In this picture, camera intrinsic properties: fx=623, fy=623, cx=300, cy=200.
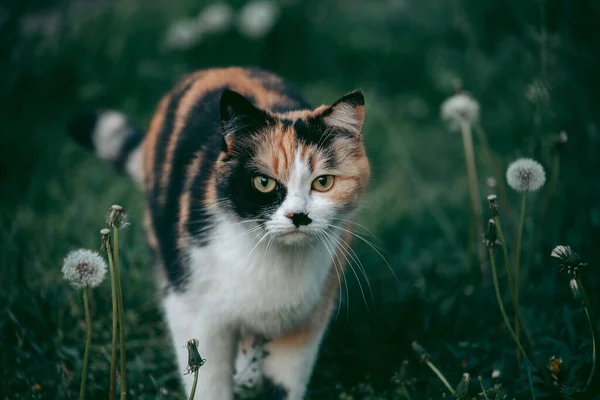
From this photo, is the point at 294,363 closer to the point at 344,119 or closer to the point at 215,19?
the point at 344,119

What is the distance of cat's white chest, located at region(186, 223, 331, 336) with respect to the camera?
73.4 inches

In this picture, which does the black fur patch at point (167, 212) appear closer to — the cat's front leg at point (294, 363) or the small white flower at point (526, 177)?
the cat's front leg at point (294, 363)

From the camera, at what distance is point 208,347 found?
1.96 meters

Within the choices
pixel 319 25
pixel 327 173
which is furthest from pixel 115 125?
pixel 319 25

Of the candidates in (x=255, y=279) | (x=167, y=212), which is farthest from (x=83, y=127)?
(x=255, y=279)

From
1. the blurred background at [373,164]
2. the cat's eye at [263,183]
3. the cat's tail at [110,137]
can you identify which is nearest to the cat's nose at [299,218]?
the cat's eye at [263,183]

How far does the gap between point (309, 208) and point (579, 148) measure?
180 centimetres

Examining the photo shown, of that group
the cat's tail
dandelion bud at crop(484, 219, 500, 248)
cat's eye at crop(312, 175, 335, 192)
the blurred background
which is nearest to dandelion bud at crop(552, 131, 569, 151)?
the blurred background

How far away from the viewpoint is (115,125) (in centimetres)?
279

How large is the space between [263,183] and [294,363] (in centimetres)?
65

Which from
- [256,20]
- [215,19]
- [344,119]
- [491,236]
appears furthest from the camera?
[256,20]

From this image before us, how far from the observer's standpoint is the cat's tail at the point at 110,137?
2768 mm

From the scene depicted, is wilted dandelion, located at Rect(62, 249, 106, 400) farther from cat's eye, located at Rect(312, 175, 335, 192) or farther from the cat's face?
cat's eye, located at Rect(312, 175, 335, 192)

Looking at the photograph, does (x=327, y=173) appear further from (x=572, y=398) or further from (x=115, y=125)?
(x=115, y=125)
